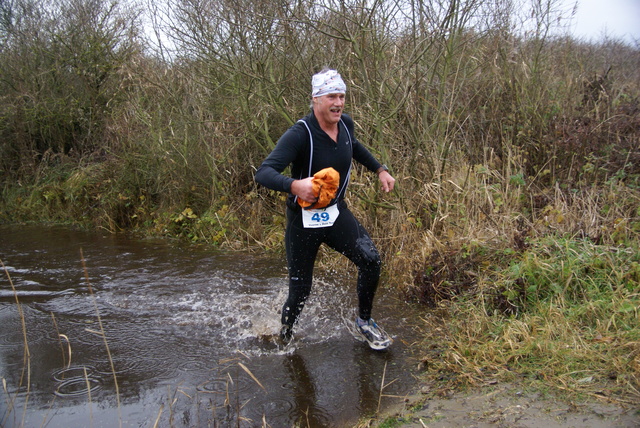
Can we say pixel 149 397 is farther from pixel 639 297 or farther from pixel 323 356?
pixel 639 297

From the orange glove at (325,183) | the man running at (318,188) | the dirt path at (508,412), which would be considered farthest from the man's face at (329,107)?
the dirt path at (508,412)

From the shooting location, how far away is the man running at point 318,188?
3736mm

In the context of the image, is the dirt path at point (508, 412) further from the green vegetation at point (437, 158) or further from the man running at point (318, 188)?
the man running at point (318, 188)

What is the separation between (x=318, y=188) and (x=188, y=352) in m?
1.86

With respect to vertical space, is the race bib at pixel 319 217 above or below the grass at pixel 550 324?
above

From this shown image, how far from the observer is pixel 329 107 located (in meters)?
3.80

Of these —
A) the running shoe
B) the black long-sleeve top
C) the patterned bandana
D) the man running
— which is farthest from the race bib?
the running shoe

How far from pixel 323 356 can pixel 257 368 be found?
1.74ft

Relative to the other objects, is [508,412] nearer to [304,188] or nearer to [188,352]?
[304,188]

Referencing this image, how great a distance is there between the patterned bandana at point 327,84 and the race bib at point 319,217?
32.4 inches

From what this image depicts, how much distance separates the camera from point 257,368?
13.3ft

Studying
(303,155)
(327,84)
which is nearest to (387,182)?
(303,155)

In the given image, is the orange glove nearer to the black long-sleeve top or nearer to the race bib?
the black long-sleeve top

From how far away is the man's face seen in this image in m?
3.79
